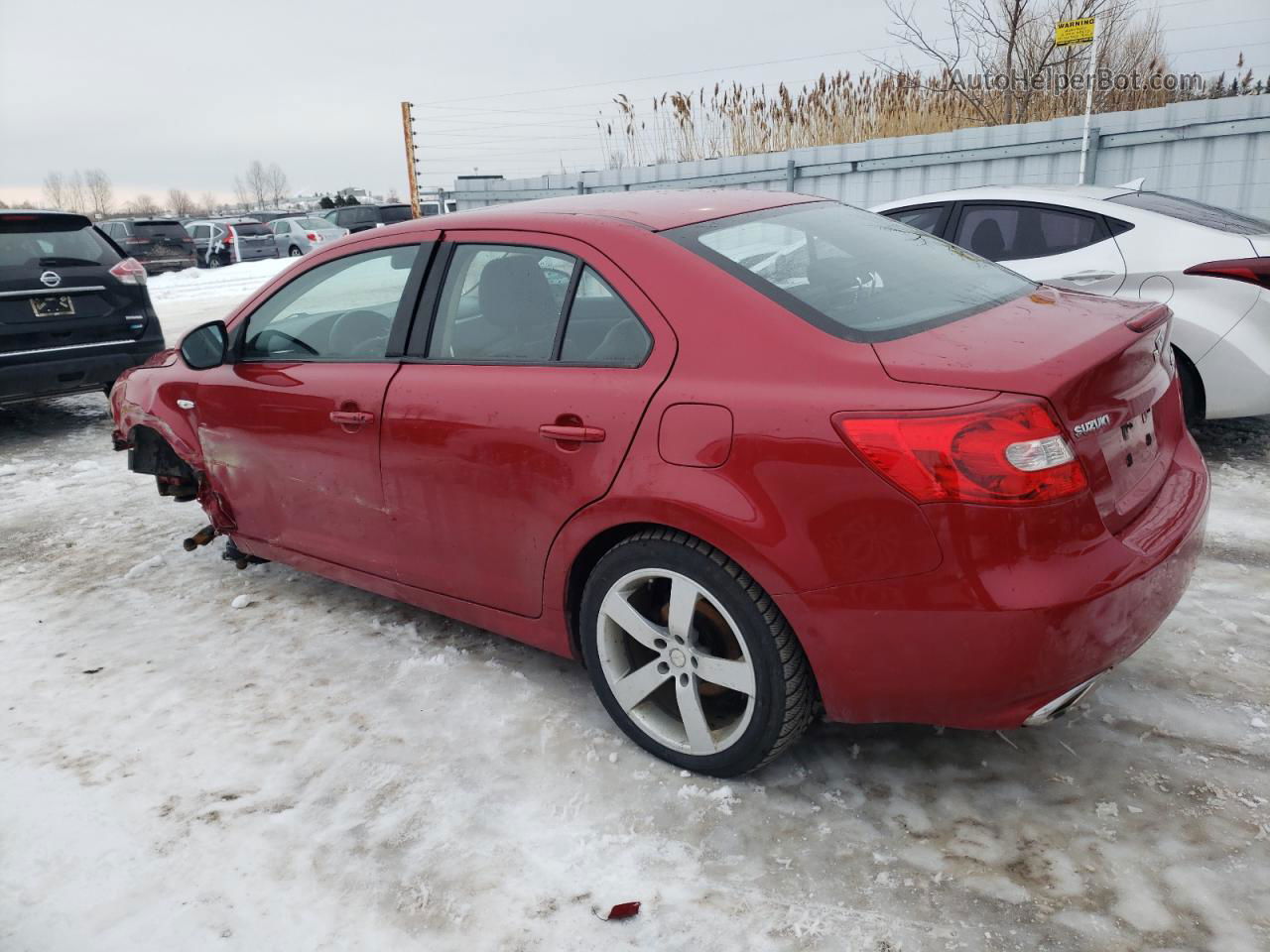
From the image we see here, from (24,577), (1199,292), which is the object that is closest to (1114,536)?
(1199,292)

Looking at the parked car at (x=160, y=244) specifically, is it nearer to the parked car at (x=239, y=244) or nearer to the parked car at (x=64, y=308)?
the parked car at (x=239, y=244)

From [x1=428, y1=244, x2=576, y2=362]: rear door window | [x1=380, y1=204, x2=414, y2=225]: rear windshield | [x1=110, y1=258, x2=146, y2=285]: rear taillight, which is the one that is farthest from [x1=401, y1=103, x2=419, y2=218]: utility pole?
[x1=428, y1=244, x2=576, y2=362]: rear door window

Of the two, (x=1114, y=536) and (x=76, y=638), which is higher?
(x=1114, y=536)

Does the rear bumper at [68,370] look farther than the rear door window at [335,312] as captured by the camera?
Yes

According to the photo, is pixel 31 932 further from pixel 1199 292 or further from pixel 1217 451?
pixel 1217 451

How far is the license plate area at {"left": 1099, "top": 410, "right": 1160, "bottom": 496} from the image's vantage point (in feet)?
7.59

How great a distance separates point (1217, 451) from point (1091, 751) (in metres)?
3.48

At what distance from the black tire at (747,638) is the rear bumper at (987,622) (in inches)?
2.8

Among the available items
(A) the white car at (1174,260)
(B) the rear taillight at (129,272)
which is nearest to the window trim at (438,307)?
(A) the white car at (1174,260)

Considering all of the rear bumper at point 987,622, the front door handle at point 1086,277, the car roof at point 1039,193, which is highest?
the car roof at point 1039,193

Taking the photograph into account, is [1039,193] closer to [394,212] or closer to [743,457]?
[743,457]

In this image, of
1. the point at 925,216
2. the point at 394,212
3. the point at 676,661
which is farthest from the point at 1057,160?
the point at 394,212

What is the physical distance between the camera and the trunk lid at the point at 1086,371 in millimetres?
2182

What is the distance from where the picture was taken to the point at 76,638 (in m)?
3.88
